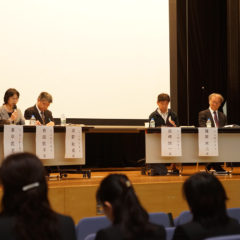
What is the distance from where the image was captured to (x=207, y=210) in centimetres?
186

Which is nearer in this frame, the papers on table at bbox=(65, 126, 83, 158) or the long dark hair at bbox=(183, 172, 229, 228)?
the long dark hair at bbox=(183, 172, 229, 228)

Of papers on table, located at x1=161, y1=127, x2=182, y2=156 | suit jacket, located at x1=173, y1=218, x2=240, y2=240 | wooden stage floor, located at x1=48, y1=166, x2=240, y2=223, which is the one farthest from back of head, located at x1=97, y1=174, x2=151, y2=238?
papers on table, located at x1=161, y1=127, x2=182, y2=156

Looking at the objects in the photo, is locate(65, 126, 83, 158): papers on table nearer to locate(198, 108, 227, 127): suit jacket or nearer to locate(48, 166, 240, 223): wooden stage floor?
locate(48, 166, 240, 223): wooden stage floor

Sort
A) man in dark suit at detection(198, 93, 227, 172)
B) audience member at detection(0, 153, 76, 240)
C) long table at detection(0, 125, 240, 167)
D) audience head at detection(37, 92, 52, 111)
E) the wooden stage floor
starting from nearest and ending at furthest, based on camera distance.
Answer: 1. audience member at detection(0, 153, 76, 240)
2. the wooden stage floor
3. long table at detection(0, 125, 240, 167)
4. audience head at detection(37, 92, 52, 111)
5. man in dark suit at detection(198, 93, 227, 172)

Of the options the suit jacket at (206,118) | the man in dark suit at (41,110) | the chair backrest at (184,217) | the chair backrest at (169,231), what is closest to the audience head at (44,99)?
the man in dark suit at (41,110)

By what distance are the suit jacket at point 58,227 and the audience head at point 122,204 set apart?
17cm

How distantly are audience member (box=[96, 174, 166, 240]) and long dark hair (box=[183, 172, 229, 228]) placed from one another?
190 mm

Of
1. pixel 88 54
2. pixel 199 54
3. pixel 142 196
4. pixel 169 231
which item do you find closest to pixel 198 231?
pixel 169 231

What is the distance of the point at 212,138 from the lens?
5.39 metres

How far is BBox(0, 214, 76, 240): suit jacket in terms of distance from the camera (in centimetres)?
161

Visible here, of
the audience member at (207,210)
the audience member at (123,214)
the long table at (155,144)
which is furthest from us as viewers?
the long table at (155,144)

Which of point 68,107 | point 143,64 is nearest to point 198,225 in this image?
point 68,107

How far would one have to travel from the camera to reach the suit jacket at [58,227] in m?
1.61

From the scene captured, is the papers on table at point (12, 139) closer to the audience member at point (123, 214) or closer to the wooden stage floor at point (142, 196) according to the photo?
the wooden stage floor at point (142, 196)
